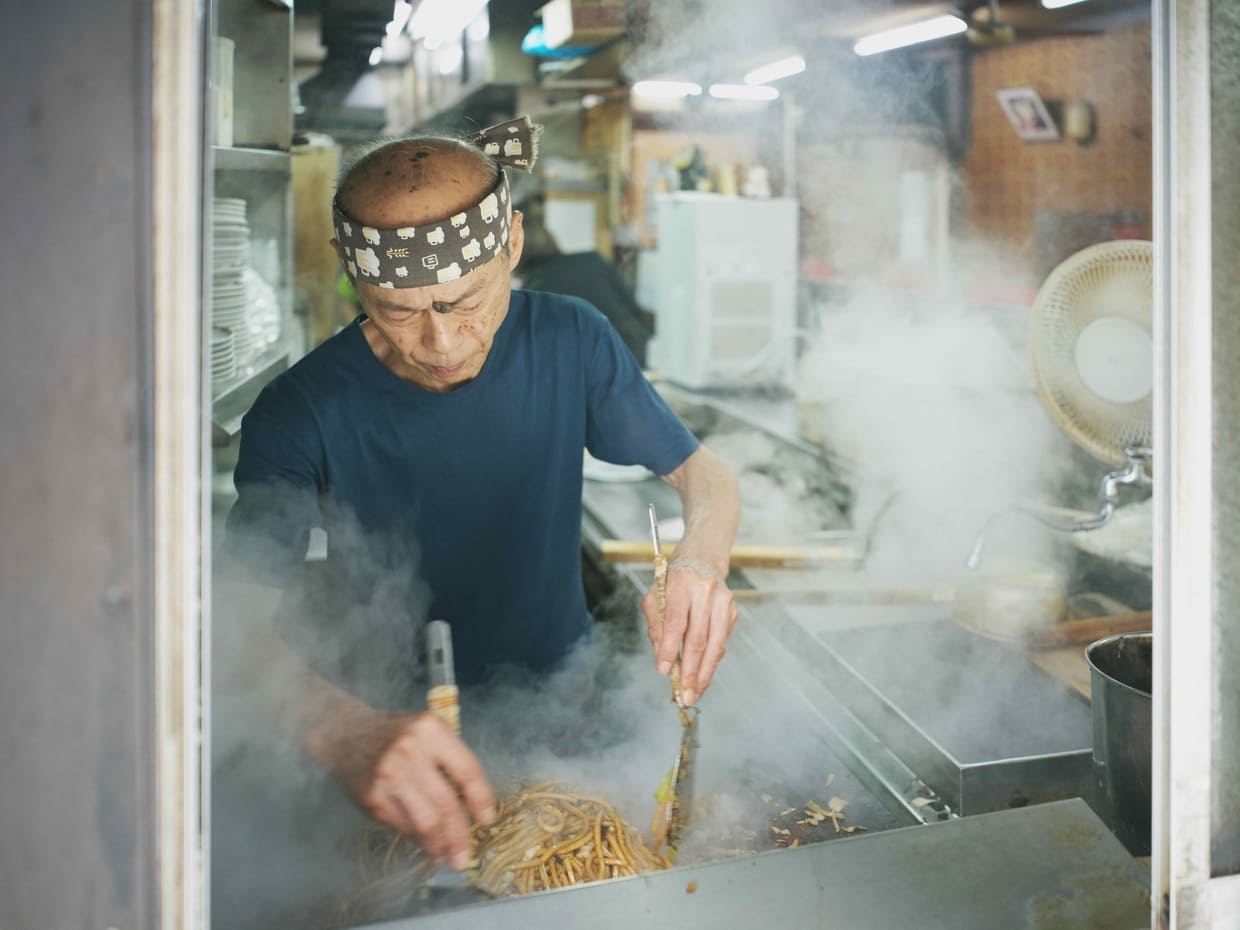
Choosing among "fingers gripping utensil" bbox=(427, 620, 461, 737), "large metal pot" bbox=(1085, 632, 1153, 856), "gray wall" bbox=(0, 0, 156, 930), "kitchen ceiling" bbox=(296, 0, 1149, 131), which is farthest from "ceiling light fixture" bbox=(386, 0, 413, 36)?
"large metal pot" bbox=(1085, 632, 1153, 856)

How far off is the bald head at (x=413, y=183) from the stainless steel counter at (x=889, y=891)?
3.82ft

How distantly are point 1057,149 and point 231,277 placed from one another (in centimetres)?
535

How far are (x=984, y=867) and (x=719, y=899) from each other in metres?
0.34

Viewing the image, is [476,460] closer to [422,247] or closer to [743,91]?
[422,247]

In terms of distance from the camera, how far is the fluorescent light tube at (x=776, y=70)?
4789 millimetres

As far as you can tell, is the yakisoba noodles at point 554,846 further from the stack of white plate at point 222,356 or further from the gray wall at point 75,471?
the stack of white plate at point 222,356

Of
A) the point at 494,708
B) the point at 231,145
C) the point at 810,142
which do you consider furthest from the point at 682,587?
the point at 810,142

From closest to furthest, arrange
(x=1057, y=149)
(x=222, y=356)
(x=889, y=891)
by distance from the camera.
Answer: (x=889, y=891), (x=222, y=356), (x=1057, y=149)

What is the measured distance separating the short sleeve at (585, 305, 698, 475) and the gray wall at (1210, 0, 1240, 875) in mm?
1389

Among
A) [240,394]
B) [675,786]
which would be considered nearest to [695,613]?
[675,786]

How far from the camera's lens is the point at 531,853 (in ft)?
4.80

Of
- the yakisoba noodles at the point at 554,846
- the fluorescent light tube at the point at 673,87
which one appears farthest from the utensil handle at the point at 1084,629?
the fluorescent light tube at the point at 673,87

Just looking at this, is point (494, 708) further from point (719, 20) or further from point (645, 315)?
point (645, 315)

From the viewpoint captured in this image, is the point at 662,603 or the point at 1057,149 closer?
the point at 662,603
